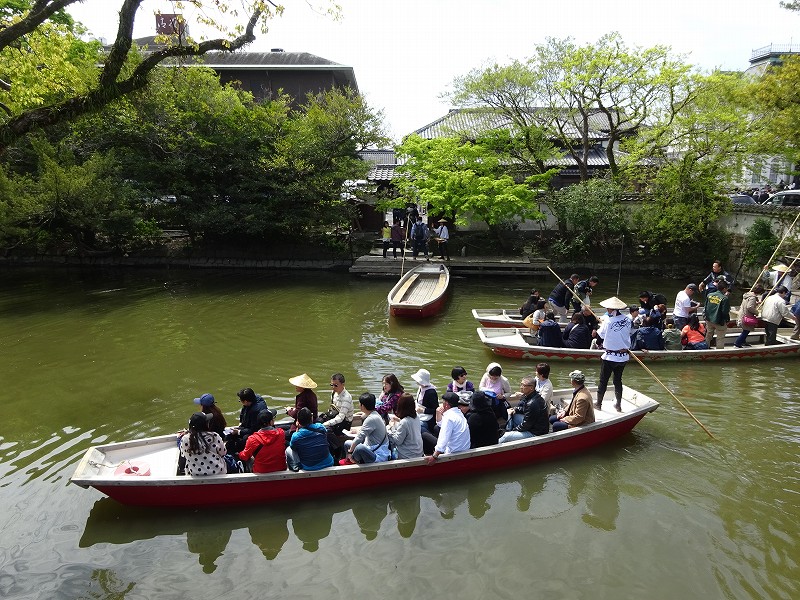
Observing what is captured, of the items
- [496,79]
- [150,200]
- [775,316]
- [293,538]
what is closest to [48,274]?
[150,200]

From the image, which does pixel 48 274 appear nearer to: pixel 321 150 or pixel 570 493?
→ pixel 321 150

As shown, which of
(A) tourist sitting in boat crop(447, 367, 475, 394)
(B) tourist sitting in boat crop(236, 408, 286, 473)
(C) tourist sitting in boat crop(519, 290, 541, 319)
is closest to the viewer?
(B) tourist sitting in boat crop(236, 408, 286, 473)

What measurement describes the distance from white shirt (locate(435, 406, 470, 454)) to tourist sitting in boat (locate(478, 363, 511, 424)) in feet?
3.56

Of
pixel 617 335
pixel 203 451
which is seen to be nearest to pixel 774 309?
pixel 617 335

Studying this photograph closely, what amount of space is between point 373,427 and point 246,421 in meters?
1.84

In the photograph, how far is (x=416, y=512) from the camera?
7684mm

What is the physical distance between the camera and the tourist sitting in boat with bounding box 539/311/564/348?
13.2 meters

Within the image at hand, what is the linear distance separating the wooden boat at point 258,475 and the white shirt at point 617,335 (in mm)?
1297

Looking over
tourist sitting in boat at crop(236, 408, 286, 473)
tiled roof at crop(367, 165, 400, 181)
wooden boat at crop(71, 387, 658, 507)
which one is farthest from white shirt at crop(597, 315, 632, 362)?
tiled roof at crop(367, 165, 400, 181)

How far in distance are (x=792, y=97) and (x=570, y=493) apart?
1565 cm

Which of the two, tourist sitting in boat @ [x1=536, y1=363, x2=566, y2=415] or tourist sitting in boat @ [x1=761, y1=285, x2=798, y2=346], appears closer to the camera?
tourist sitting in boat @ [x1=536, y1=363, x2=566, y2=415]

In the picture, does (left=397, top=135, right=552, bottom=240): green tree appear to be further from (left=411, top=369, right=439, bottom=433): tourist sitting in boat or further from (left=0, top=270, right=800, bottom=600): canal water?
(left=411, top=369, right=439, bottom=433): tourist sitting in boat

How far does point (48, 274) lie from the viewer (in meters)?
24.6

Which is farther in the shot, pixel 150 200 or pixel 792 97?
pixel 150 200
